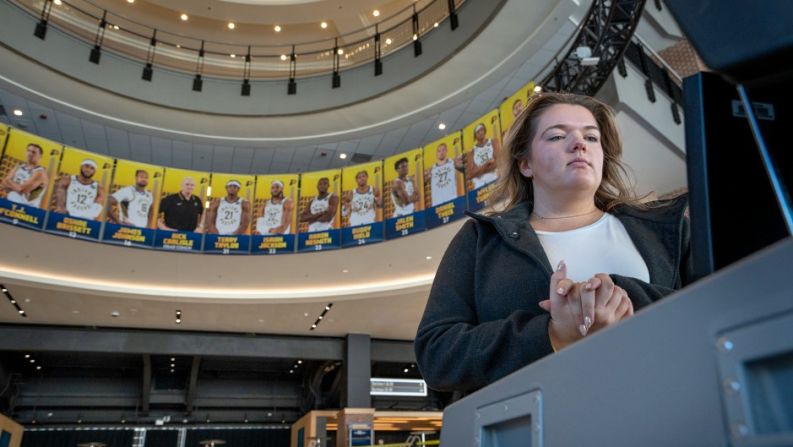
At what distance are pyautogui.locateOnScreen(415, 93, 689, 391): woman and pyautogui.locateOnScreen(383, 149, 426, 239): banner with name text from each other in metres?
7.23

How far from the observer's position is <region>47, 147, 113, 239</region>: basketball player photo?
8656mm

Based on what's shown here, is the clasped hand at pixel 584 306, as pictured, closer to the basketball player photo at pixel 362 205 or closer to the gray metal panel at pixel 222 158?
the basketball player photo at pixel 362 205

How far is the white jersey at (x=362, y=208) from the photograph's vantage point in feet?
30.8

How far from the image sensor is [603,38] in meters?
7.05

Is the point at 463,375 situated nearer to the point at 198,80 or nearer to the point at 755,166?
the point at 755,166

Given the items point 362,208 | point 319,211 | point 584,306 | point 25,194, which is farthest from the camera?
point 319,211

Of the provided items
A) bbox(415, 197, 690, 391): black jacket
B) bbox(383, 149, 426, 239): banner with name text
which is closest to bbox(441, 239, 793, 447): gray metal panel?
bbox(415, 197, 690, 391): black jacket

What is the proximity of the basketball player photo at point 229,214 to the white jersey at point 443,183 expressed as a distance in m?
3.38

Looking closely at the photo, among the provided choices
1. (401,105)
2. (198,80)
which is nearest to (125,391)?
(198,80)

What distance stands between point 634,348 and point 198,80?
41.2 ft

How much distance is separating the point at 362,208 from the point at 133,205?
3.83 m

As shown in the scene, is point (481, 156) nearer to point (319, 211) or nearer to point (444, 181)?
point (444, 181)

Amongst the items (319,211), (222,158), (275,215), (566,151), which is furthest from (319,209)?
(566,151)

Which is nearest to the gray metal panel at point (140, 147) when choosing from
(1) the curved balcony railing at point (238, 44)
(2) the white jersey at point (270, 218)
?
(1) the curved balcony railing at point (238, 44)
